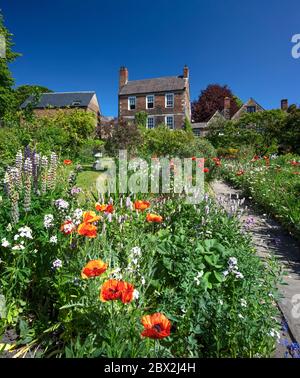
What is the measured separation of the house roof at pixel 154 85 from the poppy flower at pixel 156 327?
3360 cm

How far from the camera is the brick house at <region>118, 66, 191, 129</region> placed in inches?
1282

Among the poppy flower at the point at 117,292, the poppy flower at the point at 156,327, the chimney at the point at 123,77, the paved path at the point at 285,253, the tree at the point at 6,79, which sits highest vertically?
the chimney at the point at 123,77

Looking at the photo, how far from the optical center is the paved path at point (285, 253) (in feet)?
7.25

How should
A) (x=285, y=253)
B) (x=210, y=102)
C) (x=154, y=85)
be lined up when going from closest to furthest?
(x=285, y=253) < (x=154, y=85) < (x=210, y=102)

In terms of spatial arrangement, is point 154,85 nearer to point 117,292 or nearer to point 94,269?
point 94,269

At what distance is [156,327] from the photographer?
3.77 ft

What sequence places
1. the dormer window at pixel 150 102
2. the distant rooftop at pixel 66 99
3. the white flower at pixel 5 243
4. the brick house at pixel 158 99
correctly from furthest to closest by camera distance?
the distant rooftop at pixel 66 99, the dormer window at pixel 150 102, the brick house at pixel 158 99, the white flower at pixel 5 243

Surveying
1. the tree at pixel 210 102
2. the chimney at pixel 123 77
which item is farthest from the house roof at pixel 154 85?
the tree at pixel 210 102

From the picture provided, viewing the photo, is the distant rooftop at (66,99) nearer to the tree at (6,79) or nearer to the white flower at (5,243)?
the tree at (6,79)

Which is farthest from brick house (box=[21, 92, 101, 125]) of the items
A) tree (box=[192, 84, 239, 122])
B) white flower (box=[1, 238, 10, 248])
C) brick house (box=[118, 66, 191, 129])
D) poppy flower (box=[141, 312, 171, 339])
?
poppy flower (box=[141, 312, 171, 339])

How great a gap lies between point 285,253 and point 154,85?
33.1 m

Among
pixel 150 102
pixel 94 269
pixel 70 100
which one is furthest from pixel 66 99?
pixel 94 269
